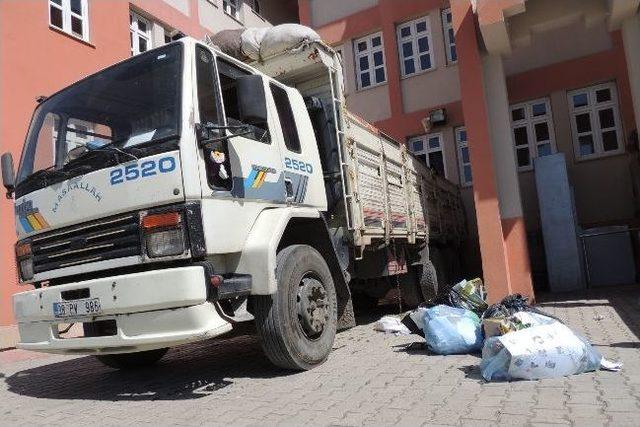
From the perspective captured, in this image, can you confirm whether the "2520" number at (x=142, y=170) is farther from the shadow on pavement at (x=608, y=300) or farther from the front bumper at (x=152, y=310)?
the shadow on pavement at (x=608, y=300)

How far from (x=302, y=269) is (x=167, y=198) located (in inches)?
52.9

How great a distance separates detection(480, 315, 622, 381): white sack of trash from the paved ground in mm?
90

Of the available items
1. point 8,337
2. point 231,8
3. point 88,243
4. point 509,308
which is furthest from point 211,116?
point 231,8

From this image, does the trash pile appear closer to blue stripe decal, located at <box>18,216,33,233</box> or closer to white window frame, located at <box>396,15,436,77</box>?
blue stripe decal, located at <box>18,216,33,233</box>

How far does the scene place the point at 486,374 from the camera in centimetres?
383

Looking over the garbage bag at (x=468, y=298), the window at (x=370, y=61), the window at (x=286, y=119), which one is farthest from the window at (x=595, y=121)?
the window at (x=286, y=119)

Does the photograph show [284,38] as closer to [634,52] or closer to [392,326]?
[392,326]

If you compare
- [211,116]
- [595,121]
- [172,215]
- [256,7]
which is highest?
[256,7]

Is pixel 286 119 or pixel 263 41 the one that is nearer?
pixel 286 119

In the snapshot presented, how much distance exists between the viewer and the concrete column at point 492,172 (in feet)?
25.4

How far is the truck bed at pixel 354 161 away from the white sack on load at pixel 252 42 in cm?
17

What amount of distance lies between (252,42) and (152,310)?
3.15 m

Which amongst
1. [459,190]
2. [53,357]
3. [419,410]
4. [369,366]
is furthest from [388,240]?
[459,190]

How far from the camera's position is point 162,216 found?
3.61 metres
